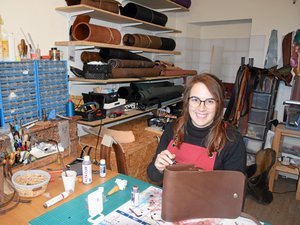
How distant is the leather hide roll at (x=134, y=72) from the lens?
7.13 ft

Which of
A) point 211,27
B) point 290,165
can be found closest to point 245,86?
point 290,165

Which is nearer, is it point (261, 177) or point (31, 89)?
point (31, 89)

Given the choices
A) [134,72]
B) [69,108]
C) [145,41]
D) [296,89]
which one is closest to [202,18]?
[145,41]

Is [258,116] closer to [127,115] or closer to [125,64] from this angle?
[127,115]

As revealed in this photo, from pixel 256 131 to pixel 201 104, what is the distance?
1.97m

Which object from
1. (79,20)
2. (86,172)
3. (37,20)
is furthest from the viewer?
(79,20)

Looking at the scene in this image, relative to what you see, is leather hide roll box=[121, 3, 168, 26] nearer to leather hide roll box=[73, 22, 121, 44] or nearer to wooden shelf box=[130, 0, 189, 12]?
wooden shelf box=[130, 0, 189, 12]

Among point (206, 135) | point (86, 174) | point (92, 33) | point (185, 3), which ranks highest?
point (185, 3)

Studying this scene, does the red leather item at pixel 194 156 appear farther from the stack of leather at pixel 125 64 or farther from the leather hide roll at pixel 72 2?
the leather hide roll at pixel 72 2

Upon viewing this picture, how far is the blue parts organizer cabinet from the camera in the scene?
4.94ft

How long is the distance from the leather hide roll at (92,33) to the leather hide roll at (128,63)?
0.18m

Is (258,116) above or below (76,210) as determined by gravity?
above

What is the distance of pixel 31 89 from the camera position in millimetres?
1656

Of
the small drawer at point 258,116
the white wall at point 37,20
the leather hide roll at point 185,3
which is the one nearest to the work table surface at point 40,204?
the white wall at point 37,20
